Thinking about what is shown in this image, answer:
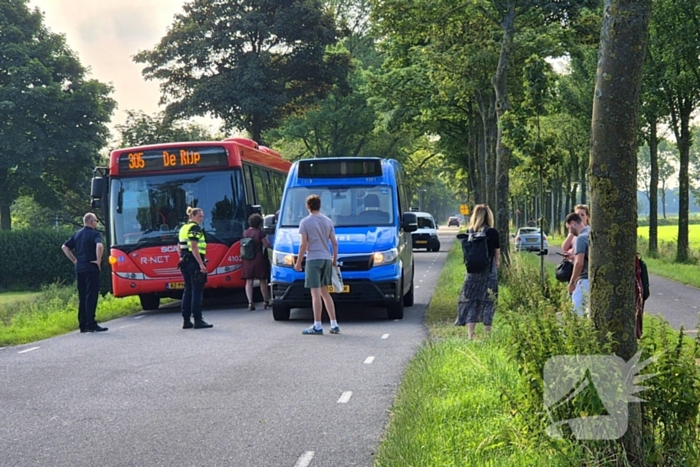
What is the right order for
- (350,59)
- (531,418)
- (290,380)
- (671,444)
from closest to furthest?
1. (671,444)
2. (531,418)
3. (290,380)
4. (350,59)

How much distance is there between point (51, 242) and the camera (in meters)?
43.1

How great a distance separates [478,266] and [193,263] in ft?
16.1

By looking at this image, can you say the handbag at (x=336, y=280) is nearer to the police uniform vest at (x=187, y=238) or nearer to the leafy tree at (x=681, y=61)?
the police uniform vest at (x=187, y=238)

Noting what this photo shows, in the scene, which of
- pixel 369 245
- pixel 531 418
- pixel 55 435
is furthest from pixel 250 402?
pixel 369 245

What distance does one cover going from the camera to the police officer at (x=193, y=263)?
14656mm

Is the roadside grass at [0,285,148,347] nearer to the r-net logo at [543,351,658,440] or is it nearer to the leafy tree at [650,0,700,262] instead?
the r-net logo at [543,351,658,440]

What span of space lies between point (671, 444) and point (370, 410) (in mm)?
3105

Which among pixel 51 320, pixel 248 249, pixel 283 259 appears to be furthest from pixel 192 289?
pixel 51 320

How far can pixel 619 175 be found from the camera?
5.47 m

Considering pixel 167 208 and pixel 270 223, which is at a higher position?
pixel 167 208

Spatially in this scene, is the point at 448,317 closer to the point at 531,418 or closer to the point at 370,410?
the point at 370,410

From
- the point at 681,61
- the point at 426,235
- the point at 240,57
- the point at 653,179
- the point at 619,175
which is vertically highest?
the point at 240,57

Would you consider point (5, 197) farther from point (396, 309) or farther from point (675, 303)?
point (675, 303)

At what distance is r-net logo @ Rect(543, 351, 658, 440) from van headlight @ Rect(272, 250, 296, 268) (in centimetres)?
965
